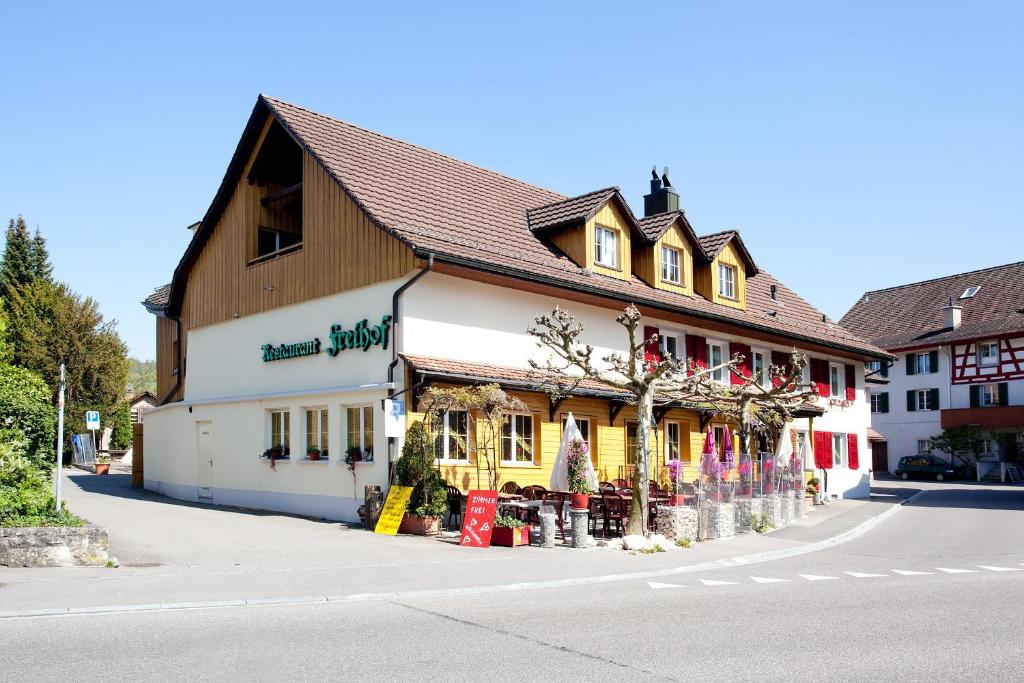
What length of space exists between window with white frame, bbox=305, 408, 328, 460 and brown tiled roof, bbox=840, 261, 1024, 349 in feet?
144

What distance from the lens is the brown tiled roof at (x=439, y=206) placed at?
20.3 m

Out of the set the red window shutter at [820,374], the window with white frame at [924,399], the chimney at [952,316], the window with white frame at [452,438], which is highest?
the chimney at [952,316]

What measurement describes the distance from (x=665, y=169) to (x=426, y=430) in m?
18.4

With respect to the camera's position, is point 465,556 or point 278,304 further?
point 278,304

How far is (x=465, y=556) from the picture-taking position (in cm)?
1502

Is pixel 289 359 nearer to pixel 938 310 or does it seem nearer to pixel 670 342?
pixel 670 342

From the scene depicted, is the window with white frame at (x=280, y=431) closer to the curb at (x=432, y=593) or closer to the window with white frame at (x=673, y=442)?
the window with white frame at (x=673, y=442)

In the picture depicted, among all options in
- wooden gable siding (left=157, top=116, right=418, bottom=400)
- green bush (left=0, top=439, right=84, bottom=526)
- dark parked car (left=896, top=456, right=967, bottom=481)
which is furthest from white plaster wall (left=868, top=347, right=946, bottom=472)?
green bush (left=0, top=439, right=84, bottom=526)

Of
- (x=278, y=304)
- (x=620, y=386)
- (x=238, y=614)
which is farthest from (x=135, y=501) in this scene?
(x=238, y=614)

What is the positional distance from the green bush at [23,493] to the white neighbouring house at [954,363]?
44626 mm

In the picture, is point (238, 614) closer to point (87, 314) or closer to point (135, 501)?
point (135, 501)

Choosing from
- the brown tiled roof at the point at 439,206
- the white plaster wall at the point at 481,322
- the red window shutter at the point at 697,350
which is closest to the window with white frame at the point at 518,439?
the white plaster wall at the point at 481,322

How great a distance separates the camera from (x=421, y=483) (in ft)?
59.3

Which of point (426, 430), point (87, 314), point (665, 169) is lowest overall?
point (426, 430)
